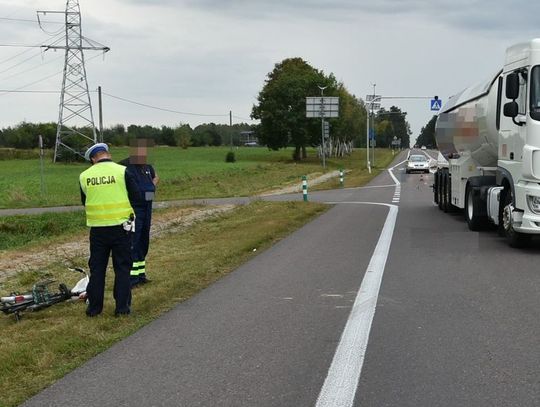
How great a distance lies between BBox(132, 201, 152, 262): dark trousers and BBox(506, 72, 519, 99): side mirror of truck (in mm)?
6567

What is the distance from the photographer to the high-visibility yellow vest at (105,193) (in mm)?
6996

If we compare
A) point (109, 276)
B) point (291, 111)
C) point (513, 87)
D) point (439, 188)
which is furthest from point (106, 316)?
point (291, 111)

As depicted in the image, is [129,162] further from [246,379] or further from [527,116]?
[527,116]

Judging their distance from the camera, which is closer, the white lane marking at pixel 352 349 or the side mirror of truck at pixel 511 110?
the white lane marking at pixel 352 349

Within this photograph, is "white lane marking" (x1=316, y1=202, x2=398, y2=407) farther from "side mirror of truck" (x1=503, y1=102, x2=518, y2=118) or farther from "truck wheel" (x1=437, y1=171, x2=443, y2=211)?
"truck wheel" (x1=437, y1=171, x2=443, y2=211)

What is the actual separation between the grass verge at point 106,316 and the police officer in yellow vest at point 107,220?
0.29 metres

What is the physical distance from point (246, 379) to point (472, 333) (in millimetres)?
2394

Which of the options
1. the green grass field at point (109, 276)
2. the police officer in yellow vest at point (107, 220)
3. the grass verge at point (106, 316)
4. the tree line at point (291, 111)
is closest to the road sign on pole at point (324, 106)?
the tree line at point (291, 111)

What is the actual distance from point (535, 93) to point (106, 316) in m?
8.01

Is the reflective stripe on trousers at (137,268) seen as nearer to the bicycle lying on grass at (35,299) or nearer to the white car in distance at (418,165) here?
the bicycle lying on grass at (35,299)

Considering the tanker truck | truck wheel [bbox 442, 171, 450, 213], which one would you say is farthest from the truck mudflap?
truck wheel [bbox 442, 171, 450, 213]

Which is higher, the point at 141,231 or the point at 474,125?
the point at 474,125

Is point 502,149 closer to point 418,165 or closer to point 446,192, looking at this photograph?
point 446,192

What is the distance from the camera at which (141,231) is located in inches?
344
